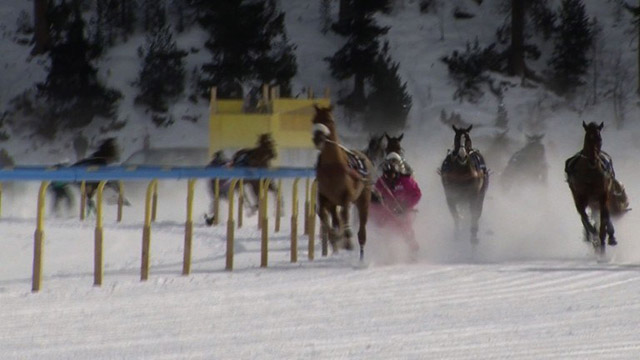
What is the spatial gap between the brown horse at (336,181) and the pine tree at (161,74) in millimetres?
31900

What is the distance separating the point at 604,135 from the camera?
4853 cm

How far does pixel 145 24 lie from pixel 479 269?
40.6 meters

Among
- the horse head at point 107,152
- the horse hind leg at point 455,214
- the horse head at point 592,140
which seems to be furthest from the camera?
the horse head at point 107,152

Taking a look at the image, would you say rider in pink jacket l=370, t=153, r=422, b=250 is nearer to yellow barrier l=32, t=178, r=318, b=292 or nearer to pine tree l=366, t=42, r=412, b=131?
yellow barrier l=32, t=178, r=318, b=292

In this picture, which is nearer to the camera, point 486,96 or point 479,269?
point 479,269

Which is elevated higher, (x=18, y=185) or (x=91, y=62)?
(x=91, y=62)

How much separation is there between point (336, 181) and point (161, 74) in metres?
33.3

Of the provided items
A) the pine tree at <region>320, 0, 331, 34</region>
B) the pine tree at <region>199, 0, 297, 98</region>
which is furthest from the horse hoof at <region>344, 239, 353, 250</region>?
the pine tree at <region>320, 0, 331, 34</region>

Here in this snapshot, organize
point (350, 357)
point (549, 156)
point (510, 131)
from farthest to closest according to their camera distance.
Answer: point (510, 131) → point (549, 156) → point (350, 357)

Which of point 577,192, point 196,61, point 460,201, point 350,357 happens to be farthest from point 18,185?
point 350,357

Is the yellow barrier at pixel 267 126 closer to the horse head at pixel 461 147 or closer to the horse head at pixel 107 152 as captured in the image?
the horse head at pixel 107 152

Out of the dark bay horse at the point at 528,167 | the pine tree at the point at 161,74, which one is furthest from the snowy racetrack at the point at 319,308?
the pine tree at the point at 161,74

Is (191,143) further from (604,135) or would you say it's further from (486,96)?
(604,135)

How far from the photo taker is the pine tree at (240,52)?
156 ft
